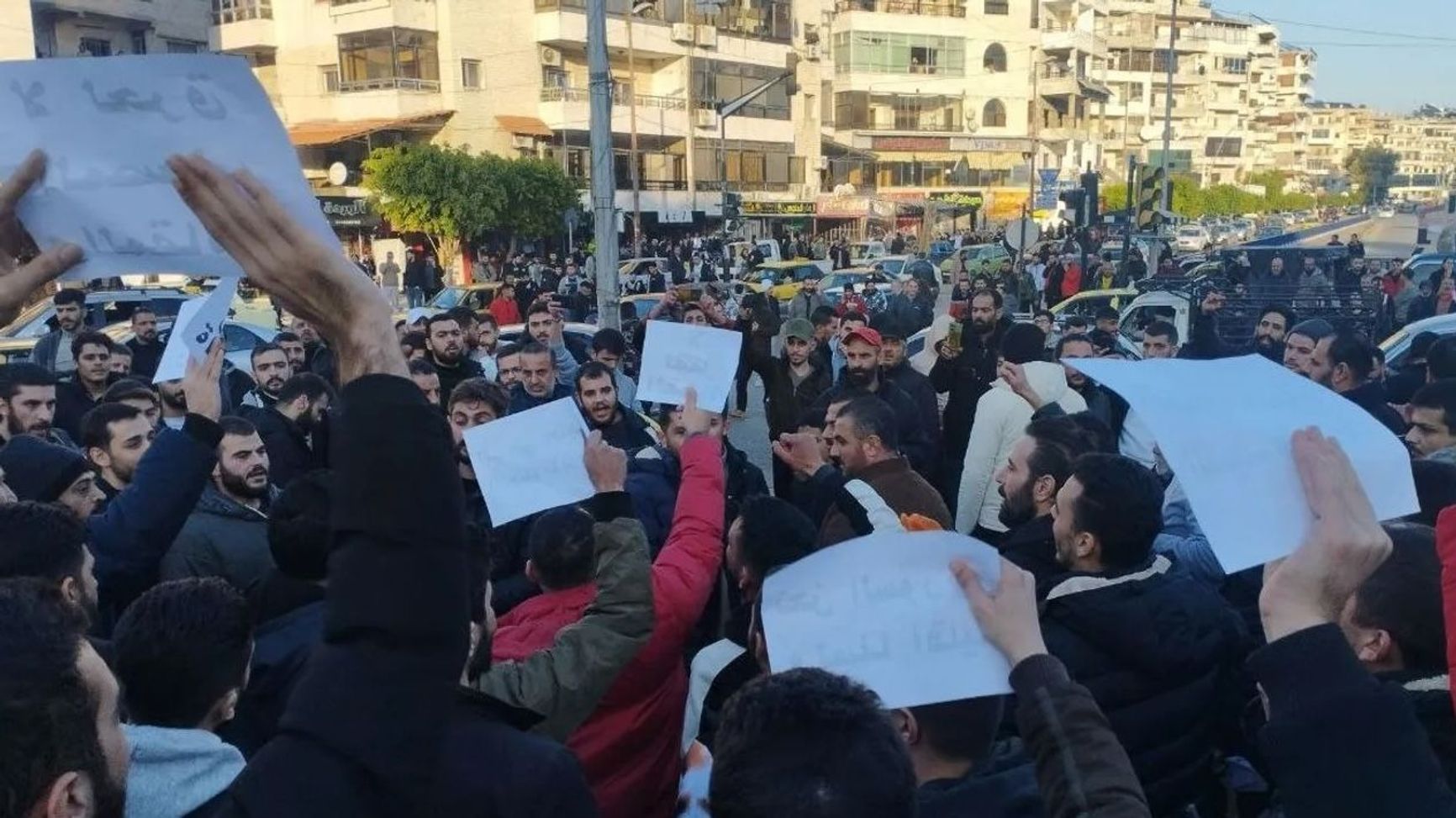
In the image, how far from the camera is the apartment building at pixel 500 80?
1548 inches

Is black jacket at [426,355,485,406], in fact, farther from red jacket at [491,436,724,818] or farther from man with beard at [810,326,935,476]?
red jacket at [491,436,724,818]

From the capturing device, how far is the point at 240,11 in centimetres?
4181

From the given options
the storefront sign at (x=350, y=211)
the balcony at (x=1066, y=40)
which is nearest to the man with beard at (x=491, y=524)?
the storefront sign at (x=350, y=211)

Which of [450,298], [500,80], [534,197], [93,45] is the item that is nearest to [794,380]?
[450,298]

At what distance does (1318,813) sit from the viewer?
150 cm

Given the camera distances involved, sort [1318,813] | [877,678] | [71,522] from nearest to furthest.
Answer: [1318,813] → [877,678] → [71,522]

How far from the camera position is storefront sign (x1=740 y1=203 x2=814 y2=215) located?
4680 centimetres

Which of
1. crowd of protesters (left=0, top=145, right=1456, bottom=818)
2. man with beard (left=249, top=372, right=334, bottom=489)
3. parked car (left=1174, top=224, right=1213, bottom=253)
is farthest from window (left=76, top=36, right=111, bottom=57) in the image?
parked car (left=1174, top=224, right=1213, bottom=253)

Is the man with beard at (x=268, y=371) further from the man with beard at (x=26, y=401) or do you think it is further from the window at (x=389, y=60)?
the window at (x=389, y=60)

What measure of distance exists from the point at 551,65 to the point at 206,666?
41755 mm

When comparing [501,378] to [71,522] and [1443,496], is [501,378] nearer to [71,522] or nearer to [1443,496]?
[71,522]

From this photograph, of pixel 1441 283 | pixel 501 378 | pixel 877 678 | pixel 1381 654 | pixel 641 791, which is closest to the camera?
pixel 877 678

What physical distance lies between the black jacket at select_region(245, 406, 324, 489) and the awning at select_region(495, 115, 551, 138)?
36.0m

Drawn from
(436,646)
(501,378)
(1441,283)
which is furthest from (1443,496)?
(1441,283)
